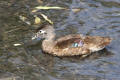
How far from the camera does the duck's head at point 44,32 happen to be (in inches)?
502

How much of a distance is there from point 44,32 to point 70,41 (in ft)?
3.27

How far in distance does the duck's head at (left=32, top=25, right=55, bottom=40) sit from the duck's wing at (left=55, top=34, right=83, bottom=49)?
0.48 metres

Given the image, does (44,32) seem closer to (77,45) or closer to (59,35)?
(59,35)

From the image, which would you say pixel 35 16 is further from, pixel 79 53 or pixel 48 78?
pixel 48 78

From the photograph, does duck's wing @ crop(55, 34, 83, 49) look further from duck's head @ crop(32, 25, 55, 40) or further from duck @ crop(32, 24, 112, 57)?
duck's head @ crop(32, 25, 55, 40)

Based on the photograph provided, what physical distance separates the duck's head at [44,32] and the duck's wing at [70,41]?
48 cm

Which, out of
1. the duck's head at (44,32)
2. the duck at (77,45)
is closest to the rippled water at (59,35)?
the duck at (77,45)

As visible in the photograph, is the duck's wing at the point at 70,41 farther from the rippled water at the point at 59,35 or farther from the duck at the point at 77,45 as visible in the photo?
the rippled water at the point at 59,35

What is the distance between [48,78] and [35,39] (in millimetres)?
2785

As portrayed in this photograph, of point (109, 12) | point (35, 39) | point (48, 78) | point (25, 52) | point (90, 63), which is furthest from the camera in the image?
point (109, 12)

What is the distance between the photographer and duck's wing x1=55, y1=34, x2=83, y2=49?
486 inches

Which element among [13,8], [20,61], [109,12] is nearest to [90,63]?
[20,61]

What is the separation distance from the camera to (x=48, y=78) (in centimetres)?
1083

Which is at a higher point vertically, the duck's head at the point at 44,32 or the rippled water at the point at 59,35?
the duck's head at the point at 44,32
